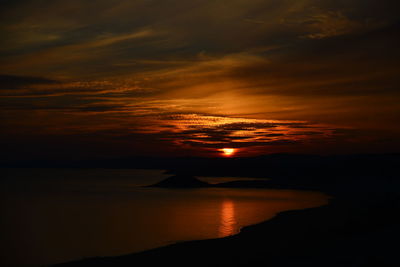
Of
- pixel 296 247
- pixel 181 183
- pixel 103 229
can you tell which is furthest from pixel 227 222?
pixel 181 183

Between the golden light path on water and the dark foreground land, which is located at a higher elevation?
the dark foreground land

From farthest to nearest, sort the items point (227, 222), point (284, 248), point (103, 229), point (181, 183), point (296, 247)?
point (181, 183)
point (227, 222)
point (103, 229)
point (296, 247)
point (284, 248)

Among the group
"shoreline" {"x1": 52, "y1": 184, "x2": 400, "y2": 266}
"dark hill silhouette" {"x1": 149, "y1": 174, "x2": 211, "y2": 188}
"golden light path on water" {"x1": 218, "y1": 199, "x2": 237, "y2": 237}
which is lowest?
"dark hill silhouette" {"x1": 149, "y1": 174, "x2": 211, "y2": 188}

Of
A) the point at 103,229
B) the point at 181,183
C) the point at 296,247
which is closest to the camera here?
the point at 296,247

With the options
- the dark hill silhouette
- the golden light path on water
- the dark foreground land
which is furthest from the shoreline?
the dark hill silhouette

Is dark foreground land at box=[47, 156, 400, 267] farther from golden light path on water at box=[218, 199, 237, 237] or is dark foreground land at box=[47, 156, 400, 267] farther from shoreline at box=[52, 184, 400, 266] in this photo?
golden light path on water at box=[218, 199, 237, 237]

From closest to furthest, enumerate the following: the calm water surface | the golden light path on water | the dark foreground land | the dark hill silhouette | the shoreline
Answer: the dark foreground land, the shoreline, the calm water surface, the golden light path on water, the dark hill silhouette

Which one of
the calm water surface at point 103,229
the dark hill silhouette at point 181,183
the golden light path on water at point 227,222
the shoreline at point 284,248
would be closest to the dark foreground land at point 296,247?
the shoreline at point 284,248

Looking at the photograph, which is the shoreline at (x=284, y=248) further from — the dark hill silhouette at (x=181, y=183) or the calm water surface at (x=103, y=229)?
the dark hill silhouette at (x=181, y=183)

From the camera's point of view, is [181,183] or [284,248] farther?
[181,183]

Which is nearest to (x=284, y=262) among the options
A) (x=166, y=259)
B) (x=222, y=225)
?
(x=166, y=259)

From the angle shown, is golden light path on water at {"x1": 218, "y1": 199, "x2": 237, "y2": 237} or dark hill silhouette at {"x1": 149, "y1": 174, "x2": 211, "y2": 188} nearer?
golden light path on water at {"x1": 218, "y1": 199, "x2": 237, "y2": 237}

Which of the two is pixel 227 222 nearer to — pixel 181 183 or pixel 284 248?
pixel 284 248

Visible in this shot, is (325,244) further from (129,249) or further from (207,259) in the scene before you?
(129,249)
